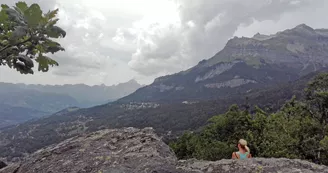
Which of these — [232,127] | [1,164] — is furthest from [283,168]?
[232,127]

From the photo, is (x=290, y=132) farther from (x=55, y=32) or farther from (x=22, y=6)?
(x=22, y=6)

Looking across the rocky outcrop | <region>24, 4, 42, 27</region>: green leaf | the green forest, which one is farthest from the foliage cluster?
the green forest

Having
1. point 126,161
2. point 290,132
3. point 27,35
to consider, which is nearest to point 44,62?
point 27,35

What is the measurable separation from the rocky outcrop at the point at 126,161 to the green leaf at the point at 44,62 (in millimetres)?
3280

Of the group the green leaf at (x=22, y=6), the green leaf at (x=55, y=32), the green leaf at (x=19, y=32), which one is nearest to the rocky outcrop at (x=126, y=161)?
the green leaf at (x=55, y=32)

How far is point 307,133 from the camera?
34.8 meters

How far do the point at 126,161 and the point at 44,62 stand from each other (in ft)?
12.4

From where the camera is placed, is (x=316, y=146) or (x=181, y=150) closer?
(x=316, y=146)

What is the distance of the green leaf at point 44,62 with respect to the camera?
5046mm

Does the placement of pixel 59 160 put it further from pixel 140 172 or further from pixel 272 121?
pixel 272 121

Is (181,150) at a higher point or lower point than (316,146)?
lower

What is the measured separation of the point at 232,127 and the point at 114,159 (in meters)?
36.7

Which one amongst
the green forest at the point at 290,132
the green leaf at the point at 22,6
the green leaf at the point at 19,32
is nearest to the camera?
the green leaf at the point at 19,32

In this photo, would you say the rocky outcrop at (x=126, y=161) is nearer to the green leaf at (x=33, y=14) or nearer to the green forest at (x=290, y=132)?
the green leaf at (x=33, y=14)
